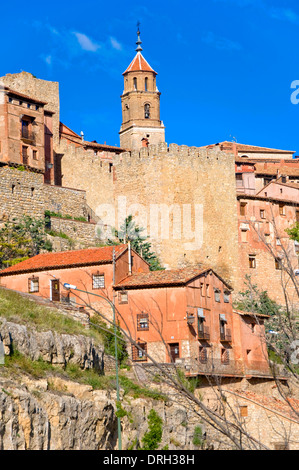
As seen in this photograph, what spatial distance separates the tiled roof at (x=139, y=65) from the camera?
76.4 m

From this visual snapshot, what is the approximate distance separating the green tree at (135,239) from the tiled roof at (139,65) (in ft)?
78.4

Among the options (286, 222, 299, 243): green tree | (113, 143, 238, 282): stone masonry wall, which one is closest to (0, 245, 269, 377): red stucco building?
(113, 143, 238, 282): stone masonry wall

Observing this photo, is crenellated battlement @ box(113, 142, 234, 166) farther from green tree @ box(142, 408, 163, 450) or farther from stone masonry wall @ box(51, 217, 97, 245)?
green tree @ box(142, 408, 163, 450)

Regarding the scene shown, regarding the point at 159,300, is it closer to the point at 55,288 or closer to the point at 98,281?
the point at 98,281

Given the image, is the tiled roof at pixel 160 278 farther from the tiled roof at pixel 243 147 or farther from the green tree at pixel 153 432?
the tiled roof at pixel 243 147

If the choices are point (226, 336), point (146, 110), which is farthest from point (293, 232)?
point (146, 110)

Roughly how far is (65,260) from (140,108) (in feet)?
115

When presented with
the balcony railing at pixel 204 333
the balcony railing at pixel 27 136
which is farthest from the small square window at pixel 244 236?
the balcony railing at pixel 204 333

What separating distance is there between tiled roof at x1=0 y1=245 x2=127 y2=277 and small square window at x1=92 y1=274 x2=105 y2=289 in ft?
1.98

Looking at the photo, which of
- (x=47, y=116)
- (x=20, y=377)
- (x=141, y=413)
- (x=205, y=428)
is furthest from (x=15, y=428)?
(x=47, y=116)

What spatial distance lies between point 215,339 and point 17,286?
9.25m

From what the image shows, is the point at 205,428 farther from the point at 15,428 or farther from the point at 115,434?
the point at 15,428

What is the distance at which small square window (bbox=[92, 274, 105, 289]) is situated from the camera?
40750mm

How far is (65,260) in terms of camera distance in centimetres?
4256
